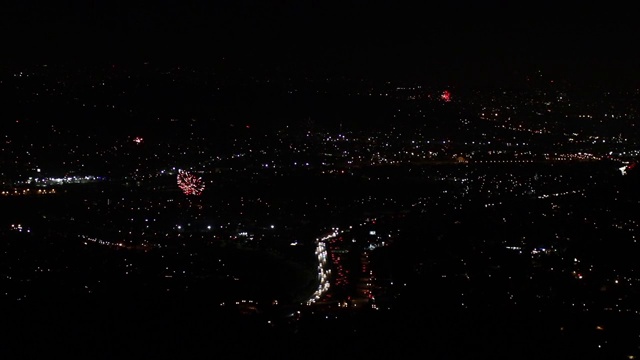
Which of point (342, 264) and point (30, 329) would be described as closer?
point (30, 329)

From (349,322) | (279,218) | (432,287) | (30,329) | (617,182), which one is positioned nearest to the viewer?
(30,329)

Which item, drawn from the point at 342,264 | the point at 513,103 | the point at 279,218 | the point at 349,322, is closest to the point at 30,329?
the point at 349,322

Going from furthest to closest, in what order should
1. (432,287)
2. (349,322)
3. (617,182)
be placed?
(617,182)
(432,287)
(349,322)

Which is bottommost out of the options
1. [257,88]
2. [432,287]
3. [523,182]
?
[432,287]

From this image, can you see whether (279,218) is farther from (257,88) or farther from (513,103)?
(513,103)

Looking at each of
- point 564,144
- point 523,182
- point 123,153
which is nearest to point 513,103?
point 564,144

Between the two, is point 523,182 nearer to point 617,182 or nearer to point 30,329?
point 617,182

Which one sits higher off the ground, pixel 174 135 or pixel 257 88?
pixel 257 88
